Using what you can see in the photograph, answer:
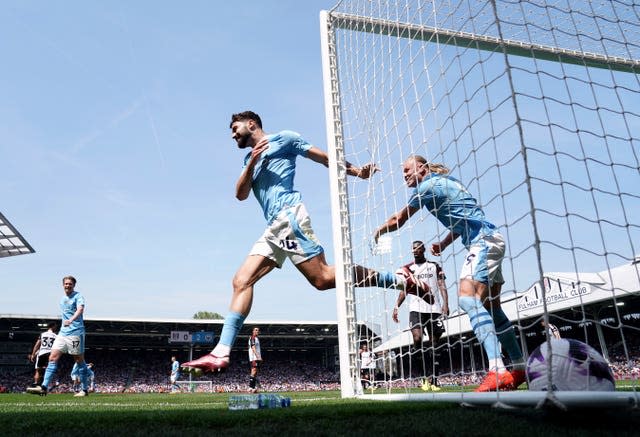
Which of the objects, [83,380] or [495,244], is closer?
[495,244]

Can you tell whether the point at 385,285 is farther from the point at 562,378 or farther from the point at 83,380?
the point at 83,380

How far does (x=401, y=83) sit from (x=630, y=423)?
12.0 ft

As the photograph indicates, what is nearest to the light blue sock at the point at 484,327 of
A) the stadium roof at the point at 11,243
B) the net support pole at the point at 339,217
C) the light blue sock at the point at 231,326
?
the net support pole at the point at 339,217

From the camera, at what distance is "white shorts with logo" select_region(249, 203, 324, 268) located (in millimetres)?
4332

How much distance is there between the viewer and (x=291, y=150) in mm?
4723

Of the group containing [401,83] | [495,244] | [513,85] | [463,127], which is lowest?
[495,244]

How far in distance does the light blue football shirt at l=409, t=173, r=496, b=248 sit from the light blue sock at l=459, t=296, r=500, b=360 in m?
0.60

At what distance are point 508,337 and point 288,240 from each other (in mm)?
2066

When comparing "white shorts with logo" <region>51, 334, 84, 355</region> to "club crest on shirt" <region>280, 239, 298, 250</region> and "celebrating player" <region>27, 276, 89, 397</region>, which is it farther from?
"club crest on shirt" <region>280, 239, 298, 250</region>


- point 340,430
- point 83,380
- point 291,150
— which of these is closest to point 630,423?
point 340,430

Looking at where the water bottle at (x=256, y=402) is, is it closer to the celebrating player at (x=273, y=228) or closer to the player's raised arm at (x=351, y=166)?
the celebrating player at (x=273, y=228)

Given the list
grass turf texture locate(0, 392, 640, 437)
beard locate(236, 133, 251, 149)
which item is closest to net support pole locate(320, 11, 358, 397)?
beard locate(236, 133, 251, 149)

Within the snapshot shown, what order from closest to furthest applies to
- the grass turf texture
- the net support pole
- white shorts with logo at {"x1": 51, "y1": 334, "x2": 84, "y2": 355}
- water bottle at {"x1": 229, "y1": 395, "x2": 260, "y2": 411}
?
the grass turf texture < water bottle at {"x1": 229, "y1": 395, "x2": 260, "y2": 411} < the net support pole < white shorts with logo at {"x1": 51, "y1": 334, "x2": 84, "y2": 355}

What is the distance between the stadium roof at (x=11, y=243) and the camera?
1019 inches
